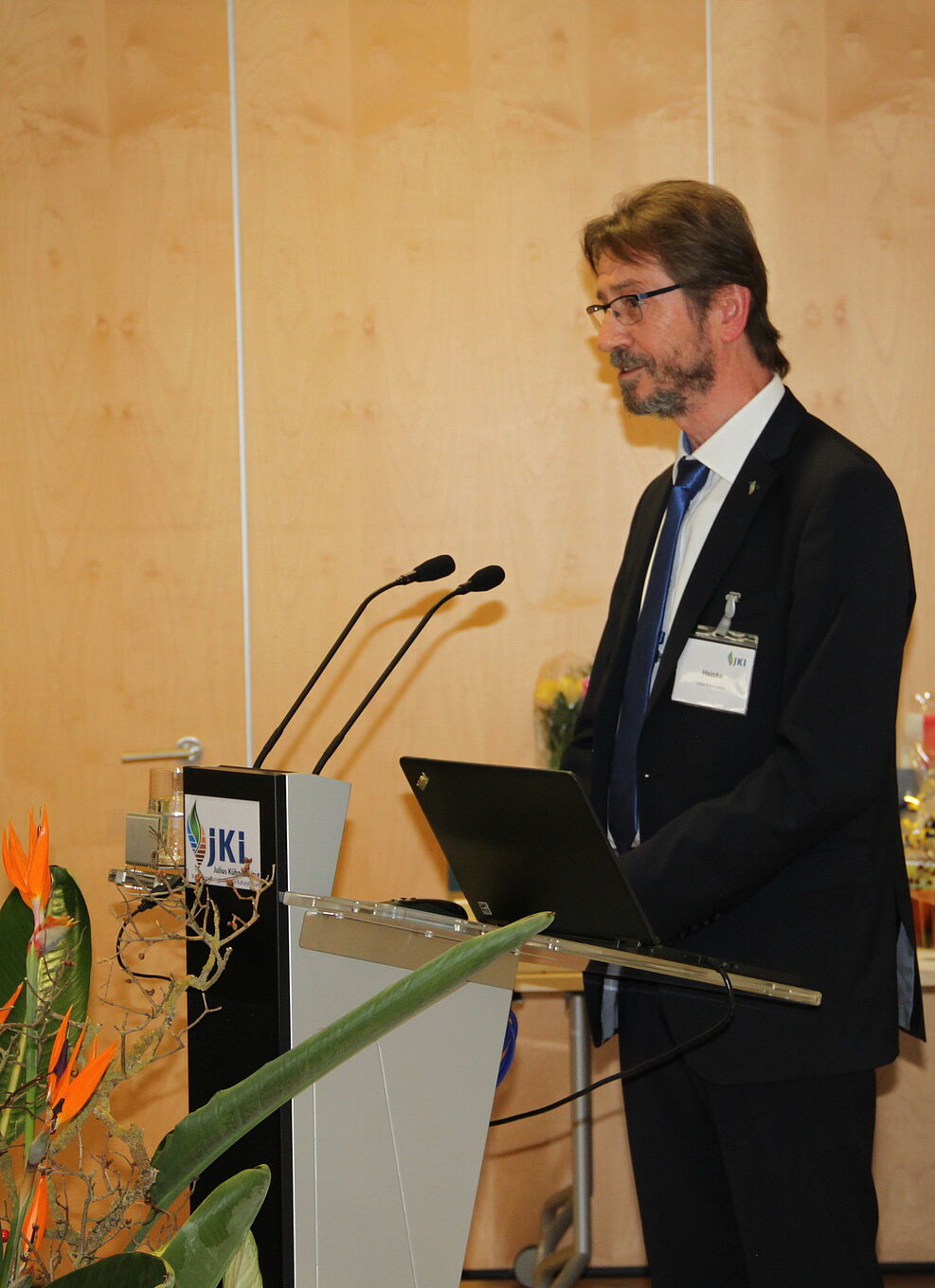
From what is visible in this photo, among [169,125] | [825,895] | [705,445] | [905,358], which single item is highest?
[169,125]

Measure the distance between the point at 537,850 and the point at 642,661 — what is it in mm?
757

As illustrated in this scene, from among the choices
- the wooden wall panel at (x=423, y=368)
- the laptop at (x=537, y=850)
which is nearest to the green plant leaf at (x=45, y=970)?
the laptop at (x=537, y=850)

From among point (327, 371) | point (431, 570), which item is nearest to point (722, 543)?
point (431, 570)

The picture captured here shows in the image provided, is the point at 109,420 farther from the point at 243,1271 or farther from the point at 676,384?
the point at 243,1271

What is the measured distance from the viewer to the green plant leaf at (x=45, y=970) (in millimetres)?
527

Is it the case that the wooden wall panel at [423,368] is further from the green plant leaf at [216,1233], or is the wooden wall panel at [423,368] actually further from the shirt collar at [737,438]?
the green plant leaf at [216,1233]

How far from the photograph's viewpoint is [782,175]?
10.2ft

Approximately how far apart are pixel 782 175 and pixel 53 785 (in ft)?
7.48

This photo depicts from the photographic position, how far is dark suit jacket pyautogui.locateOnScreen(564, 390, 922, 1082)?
5.60 feet

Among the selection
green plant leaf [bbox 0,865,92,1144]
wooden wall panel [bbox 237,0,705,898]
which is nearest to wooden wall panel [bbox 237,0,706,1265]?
wooden wall panel [bbox 237,0,705,898]

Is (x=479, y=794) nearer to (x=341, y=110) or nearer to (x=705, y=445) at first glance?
(x=705, y=445)

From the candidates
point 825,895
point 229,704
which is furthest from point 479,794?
point 229,704

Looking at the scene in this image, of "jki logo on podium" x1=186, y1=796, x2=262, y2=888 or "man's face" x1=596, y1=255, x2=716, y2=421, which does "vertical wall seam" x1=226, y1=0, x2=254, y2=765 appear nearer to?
"man's face" x1=596, y1=255, x2=716, y2=421

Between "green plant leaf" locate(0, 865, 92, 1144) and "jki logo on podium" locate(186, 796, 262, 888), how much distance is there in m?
0.72
